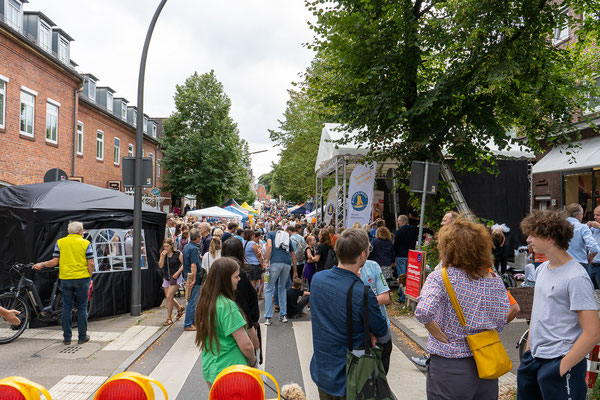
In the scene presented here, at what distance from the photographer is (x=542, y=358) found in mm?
2912

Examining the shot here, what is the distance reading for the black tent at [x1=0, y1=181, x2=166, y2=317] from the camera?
28.4 feet

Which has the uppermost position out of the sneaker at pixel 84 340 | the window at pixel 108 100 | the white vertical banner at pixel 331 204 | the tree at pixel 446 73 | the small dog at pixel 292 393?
the window at pixel 108 100

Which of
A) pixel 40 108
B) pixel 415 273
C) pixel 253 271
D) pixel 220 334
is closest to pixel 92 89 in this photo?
pixel 40 108

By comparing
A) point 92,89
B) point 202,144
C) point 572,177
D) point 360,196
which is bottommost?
point 360,196

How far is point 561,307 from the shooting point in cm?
285

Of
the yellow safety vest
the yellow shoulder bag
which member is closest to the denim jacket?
the yellow shoulder bag

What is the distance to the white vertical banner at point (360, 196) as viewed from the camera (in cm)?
1275

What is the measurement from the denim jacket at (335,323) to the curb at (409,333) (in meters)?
4.25

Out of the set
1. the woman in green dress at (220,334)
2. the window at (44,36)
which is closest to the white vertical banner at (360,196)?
the woman in green dress at (220,334)

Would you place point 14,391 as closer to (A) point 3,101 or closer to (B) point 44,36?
(A) point 3,101

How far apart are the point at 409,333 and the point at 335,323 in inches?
205

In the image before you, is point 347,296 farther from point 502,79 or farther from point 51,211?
point 51,211

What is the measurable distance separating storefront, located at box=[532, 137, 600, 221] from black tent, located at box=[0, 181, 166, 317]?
37.3 ft

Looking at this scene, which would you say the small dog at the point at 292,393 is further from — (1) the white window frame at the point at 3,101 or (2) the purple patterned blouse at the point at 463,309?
(1) the white window frame at the point at 3,101
